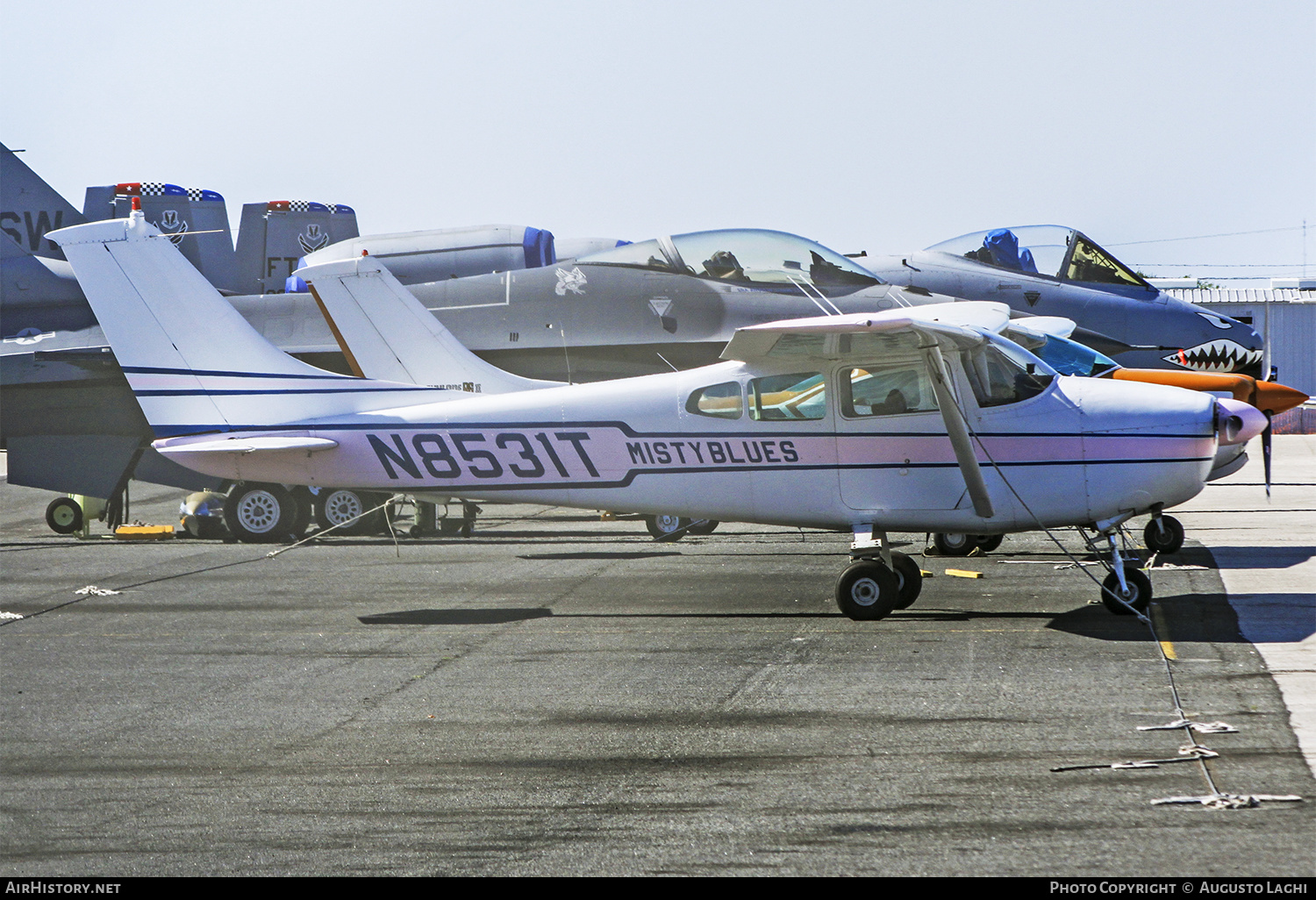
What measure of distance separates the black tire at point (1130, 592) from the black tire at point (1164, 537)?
2.78m

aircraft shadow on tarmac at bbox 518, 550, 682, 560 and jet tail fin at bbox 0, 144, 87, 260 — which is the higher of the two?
jet tail fin at bbox 0, 144, 87, 260

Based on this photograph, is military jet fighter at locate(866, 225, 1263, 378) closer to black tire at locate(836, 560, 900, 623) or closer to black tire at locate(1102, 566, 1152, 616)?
black tire at locate(1102, 566, 1152, 616)

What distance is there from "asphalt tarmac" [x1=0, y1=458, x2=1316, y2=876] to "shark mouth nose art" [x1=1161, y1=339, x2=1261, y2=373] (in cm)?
514

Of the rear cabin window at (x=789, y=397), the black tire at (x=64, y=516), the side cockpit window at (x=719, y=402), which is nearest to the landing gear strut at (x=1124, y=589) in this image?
the rear cabin window at (x=789, y=397)

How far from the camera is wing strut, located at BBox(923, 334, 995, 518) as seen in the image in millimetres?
8984

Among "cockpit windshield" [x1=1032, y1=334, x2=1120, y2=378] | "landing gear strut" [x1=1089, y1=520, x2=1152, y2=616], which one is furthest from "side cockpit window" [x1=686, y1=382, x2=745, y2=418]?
"cockpit windshield" [x1=1032, y1=334, x2=1120, y2=378]

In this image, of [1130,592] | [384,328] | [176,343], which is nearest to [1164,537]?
[1130,592]

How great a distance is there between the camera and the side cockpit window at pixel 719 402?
9.70 meters

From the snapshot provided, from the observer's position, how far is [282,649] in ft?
28.7

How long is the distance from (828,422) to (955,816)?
4.98 meters

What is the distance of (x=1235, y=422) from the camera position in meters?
9.03

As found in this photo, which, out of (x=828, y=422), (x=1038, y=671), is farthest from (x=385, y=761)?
(x=828, y=422)

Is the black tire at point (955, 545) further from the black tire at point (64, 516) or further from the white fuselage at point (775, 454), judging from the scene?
the black tire at point (64, 516)
